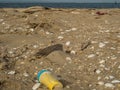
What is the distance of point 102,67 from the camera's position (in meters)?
5.20

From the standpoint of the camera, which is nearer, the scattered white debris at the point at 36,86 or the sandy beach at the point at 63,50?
the scattered white debris at the point at 36,86

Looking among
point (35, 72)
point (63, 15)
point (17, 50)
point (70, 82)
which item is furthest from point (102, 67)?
point (63, 15)

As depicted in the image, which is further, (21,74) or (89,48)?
(89,48)

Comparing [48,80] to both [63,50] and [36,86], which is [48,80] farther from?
[63,50]

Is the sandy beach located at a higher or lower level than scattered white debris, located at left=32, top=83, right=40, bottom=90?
higher

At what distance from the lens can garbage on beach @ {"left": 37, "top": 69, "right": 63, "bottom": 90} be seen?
4531 millimetres

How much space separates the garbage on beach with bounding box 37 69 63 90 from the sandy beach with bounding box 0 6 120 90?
0.31ft

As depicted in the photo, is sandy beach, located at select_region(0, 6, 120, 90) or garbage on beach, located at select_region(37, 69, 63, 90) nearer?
garbage on beach, located at select_region(37, 69, 63, 90)

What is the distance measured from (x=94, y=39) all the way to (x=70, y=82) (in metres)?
1.81

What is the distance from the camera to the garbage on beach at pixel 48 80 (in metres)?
4.53

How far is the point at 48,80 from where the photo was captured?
4.59 m

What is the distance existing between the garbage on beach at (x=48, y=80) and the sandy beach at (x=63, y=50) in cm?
10

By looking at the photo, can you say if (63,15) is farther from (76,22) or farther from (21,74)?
(21,74)

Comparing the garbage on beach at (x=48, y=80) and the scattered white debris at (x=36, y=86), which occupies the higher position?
the garbage on beach at (x=48, y=80)
